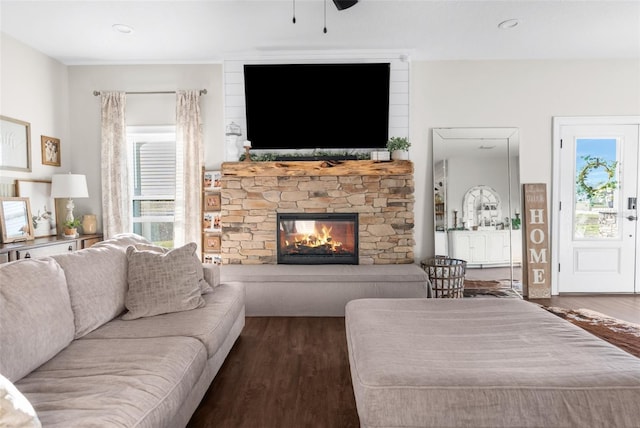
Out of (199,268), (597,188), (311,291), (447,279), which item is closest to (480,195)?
(447,279)

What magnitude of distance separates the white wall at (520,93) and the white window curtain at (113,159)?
336 centimetres

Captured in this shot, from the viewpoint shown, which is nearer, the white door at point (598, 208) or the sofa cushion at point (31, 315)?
the sofa cushion at point (31, 315)

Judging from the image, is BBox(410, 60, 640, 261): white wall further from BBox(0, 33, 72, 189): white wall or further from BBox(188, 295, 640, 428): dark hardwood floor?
BBox(0, 33, 72, 189): white wall

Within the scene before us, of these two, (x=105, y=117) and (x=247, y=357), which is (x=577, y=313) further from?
(x=105, y=117)

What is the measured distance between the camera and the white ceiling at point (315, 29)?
301cm

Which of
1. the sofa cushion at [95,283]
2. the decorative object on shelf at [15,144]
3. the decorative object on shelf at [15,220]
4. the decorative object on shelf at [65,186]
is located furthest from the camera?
the decorative object on shelf at [65,186]

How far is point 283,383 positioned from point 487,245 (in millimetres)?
2992

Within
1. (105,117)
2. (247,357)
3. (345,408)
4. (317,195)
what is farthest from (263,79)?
(345,408)

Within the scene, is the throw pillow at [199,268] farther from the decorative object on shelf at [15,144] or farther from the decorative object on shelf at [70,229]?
the decorative object on shelf at [15,144]

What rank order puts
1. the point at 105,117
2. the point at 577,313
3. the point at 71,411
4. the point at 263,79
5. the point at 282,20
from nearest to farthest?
1. the point at 71,411
2. the point at 282,20
3. the point at 577,313
4. the point at 263,79
5. the point at 105,117

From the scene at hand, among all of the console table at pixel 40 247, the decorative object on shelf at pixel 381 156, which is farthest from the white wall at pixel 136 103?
the decorative object on shelf at pixel 381 156

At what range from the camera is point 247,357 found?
262cm

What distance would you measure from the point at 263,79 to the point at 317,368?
2969 mm

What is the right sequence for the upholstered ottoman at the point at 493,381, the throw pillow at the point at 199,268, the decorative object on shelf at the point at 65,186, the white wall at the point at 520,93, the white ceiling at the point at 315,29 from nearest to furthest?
the upholstered ottoman at the point at 493,381
the throw pillow at the point at 199,268
the white ceiling at the point at 315,29
the decorative object on shelf at the point at 65,186
the white wall at the point at 520,93
